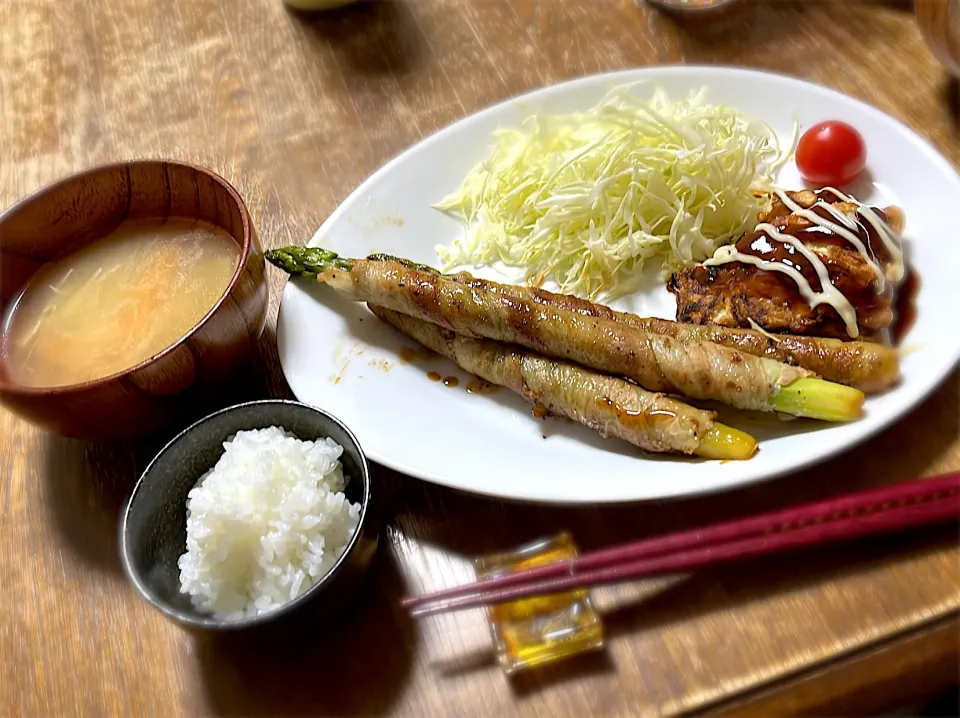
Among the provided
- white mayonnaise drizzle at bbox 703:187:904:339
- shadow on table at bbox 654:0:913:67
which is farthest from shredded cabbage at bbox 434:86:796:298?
shadow on table at bbox 654:0:913:67

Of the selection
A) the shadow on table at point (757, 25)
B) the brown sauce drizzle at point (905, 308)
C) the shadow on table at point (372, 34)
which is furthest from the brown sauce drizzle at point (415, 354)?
the shadow on table at point (757, 25)

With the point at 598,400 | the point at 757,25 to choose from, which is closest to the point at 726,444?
the point at 598,400

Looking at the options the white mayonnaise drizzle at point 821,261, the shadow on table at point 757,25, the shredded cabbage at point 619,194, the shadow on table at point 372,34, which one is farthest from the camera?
the shadow on table at point 372,34

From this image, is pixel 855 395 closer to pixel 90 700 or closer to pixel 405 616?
pixel 405 616

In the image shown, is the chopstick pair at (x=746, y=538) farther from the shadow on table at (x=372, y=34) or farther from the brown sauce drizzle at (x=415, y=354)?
the shadow on table at (x=372, y=34)

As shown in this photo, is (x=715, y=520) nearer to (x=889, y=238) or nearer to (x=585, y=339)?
(x=585, y=339)

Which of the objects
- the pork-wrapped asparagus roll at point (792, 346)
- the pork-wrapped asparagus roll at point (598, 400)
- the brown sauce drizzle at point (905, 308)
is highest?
the brown sauce drizzle at point (905, 308)

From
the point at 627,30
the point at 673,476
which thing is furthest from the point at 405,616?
the point at 627,30
